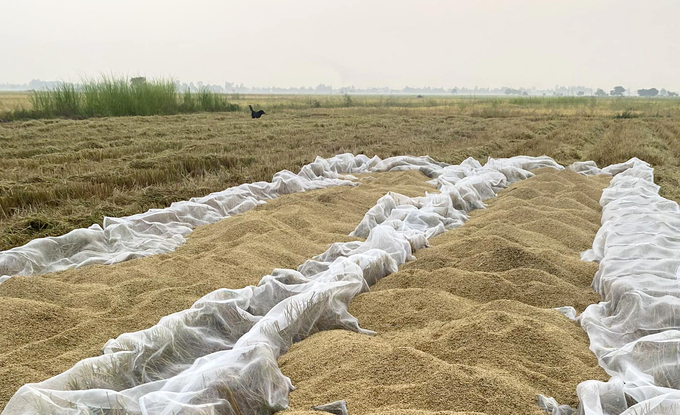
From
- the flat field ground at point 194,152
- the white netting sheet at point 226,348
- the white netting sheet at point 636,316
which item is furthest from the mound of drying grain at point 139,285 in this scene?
the white netting sheet at point 636,316

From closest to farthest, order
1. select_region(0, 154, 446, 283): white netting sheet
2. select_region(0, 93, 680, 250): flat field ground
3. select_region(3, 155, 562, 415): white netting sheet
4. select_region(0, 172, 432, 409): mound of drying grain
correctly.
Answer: select_region(3, 155, 562, 415): white netting sheet < select_region(0, 172, 432, 409): mound of drying grain < select_region(0, 154, 446, 283): white netting sheet < select_region(0, 93, 680, 250): flat field ground

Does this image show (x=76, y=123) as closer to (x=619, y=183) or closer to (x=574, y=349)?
(x=619, y=183)

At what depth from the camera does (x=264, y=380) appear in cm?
176

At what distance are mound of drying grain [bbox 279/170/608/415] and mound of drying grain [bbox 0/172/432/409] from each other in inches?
36.3

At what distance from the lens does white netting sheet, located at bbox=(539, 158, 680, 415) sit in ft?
5.24

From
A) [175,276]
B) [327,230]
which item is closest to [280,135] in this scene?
[327,230]

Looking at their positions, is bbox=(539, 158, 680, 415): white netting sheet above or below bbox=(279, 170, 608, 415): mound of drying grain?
above

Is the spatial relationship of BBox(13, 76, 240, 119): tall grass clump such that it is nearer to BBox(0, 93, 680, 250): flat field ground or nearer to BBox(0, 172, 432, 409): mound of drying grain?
BBox(0, 93, 680, 250): flat field ground

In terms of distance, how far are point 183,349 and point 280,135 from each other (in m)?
8.96

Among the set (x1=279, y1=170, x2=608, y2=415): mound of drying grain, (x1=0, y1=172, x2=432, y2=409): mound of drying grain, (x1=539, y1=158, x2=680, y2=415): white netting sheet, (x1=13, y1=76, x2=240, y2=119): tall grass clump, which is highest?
(x1=13, y1=76, x2=240, y2=119): tall grass clump

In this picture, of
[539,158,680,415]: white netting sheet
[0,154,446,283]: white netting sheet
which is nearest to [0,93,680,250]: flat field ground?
[0,154,446,283]: white netting sheet

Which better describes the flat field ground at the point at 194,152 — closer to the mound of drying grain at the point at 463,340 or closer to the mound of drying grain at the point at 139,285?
the mound of drying grain at the point at 139,285

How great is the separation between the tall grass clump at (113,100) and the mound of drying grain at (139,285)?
12.2 meters

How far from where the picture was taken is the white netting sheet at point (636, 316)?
5.24 ft
